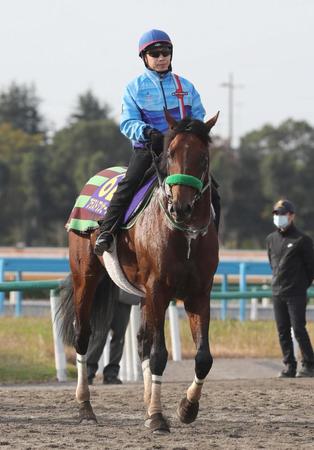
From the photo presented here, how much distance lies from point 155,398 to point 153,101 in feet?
7.41

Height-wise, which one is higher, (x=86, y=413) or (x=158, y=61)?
(x=158, y=61)

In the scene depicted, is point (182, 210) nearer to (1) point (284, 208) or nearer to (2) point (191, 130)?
(2) point (191, 130)

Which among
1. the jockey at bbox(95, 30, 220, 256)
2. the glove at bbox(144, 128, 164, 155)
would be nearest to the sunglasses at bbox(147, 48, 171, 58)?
the jockey at bbox(95, 30, 220, 256)

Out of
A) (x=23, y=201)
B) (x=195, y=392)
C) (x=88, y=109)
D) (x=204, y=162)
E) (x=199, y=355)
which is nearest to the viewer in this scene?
(x=204, y=162)

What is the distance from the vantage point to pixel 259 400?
979 centimetres

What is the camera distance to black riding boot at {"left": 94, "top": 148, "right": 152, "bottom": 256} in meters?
8.62

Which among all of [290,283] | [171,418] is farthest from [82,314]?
[290,283]

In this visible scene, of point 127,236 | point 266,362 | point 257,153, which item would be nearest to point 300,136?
point 257,153

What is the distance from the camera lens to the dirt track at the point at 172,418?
757cm

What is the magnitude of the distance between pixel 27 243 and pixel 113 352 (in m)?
64.8

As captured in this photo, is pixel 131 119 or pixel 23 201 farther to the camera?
pixel 23 201

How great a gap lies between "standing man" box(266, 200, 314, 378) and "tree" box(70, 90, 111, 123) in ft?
318

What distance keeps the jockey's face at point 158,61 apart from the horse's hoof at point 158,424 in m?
2.64

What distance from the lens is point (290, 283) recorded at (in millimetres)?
12625
